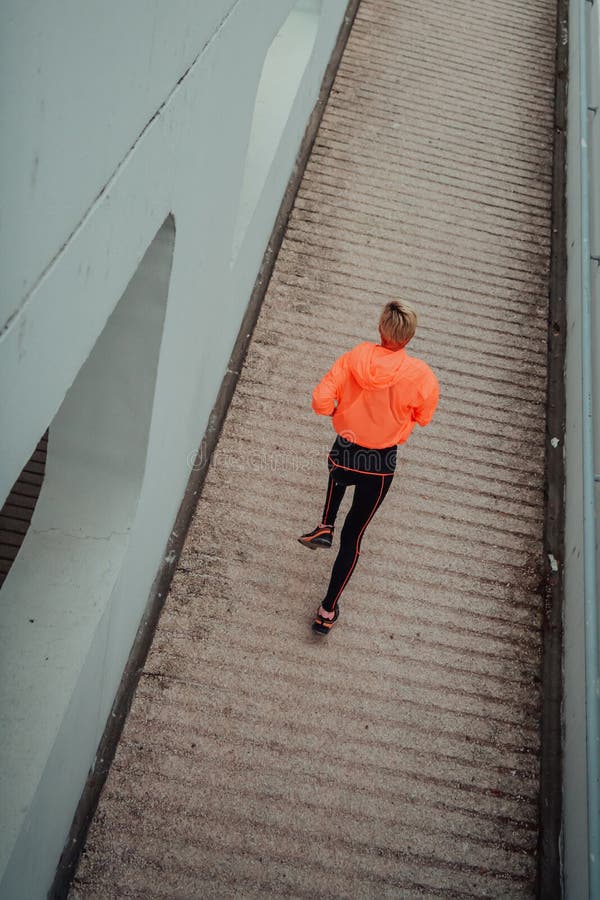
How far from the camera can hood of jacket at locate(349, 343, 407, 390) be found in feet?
11.8

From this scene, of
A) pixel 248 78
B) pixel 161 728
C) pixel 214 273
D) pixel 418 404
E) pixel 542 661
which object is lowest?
pixel 161 728

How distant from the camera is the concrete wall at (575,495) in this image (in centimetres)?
371

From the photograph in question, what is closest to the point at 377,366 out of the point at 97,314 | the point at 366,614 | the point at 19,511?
the point at 366,614

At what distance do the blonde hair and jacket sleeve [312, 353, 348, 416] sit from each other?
0.24m

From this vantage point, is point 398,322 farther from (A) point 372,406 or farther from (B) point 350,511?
(B) point 350,511

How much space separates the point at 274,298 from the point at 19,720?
3.80 meters

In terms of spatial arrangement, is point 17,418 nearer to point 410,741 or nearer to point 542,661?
point 410,741

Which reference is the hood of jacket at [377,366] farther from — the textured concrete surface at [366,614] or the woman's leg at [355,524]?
the textured concrete surface at [366,614]

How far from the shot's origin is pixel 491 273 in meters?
6.31

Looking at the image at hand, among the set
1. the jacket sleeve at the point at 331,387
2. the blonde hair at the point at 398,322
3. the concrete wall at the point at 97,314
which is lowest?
the concrete wall at the point at 97,314

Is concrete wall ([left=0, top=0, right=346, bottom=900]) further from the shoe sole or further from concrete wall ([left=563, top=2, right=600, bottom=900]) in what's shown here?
concrete wall ([left=563, top=2, right=600, bottom=900])

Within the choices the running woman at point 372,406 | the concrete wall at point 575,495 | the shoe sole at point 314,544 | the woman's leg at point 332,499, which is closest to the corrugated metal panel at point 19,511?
the shoe sole at point 314,544

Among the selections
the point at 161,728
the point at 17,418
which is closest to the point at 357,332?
the point at 161,728

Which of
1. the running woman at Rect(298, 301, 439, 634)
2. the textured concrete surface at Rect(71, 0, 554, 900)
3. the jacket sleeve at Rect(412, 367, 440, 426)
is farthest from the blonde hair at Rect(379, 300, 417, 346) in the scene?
the textured concrete surface at Rect(71, 0, 554, 900)
